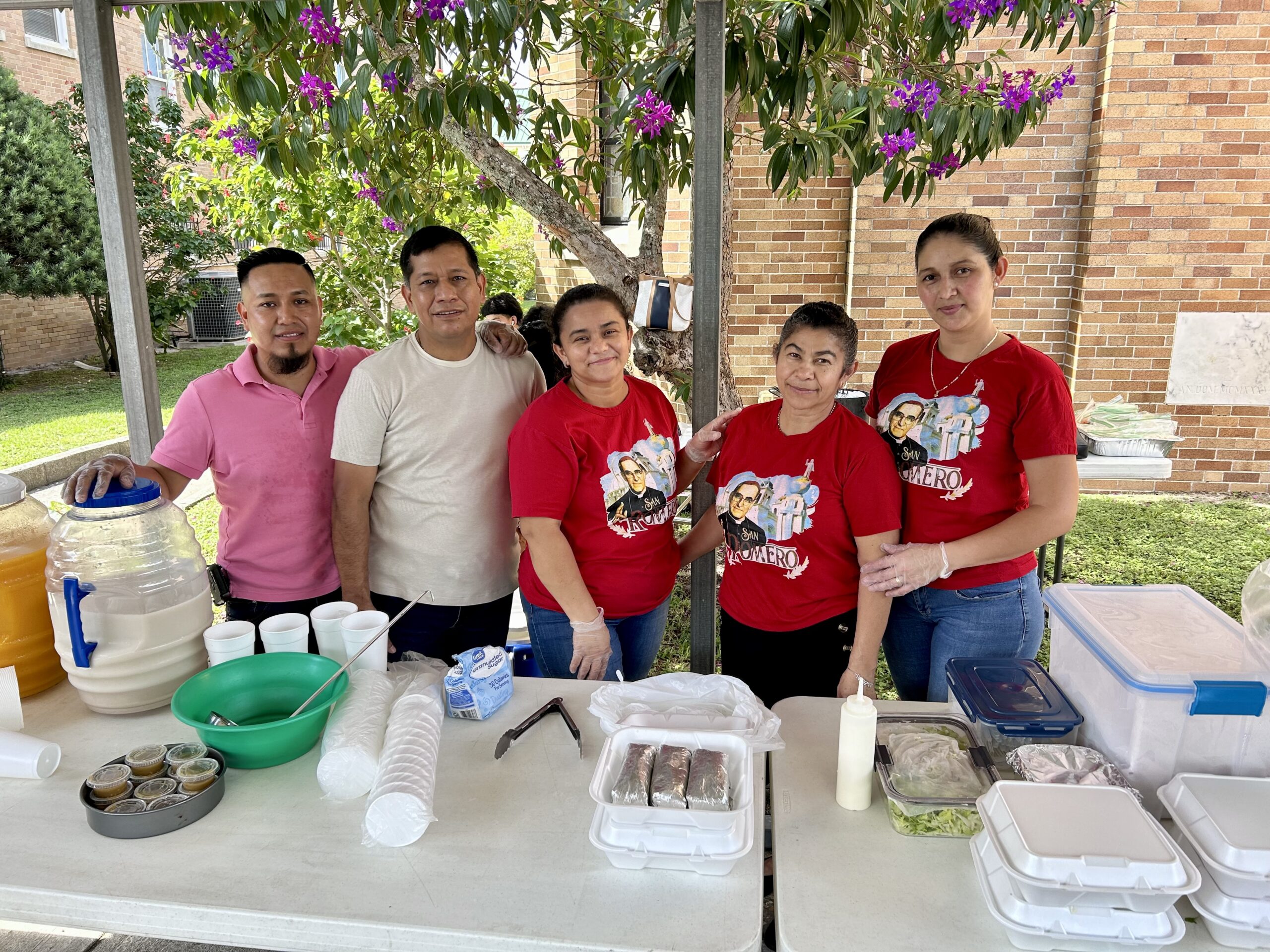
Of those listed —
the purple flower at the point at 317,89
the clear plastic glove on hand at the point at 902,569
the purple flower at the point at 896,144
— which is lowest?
the clear plastic glove on hand at the point at 902,569

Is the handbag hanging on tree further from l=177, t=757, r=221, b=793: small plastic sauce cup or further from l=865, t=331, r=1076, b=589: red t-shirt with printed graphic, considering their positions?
l=177, t=757, r=221, b=793: small plastic sauce cup

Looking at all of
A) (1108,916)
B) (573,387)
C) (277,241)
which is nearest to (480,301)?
(573,387)

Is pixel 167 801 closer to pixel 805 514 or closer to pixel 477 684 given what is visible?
pixel 477 684

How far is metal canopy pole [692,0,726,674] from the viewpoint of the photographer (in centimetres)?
216

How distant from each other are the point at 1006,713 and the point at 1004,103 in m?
2.56

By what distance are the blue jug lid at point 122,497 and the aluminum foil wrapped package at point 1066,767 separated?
5.48 feet

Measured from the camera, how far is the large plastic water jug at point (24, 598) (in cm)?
176

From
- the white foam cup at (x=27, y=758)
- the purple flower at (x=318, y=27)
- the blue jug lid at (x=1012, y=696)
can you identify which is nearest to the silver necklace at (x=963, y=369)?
the blue jug lid at (x=1012, y=696)

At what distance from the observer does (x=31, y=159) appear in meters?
10.1

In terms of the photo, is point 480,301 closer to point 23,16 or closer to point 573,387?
point 573,387

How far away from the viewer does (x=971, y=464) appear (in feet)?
6.61

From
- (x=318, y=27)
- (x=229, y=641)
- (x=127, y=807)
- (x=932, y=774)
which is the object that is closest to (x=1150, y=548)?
(x=932, y=774)

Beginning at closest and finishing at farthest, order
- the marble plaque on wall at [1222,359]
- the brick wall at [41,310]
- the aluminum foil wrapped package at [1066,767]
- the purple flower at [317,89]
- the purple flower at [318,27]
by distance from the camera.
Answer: the aluminum foil wrapped package at [1066,767]
the purple flower at [318,27]
the purple flower at [317,89]
the marble plaque on wall at [1222,359]
the brick wall at [41,310]

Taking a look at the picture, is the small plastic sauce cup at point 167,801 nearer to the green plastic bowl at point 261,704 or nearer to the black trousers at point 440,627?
the green plastic bowl at point 261,704
